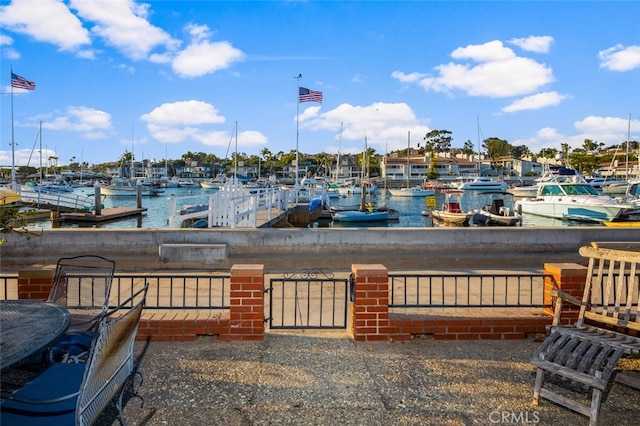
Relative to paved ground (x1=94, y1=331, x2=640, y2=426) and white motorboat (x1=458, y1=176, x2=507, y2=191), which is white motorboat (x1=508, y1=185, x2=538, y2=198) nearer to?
white motorboat (x1=458, y1=176, x2=507, y2=191)

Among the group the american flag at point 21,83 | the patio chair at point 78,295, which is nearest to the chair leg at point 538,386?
the patio chair at point 78,295

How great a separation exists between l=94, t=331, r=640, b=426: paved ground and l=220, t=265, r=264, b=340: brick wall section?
127 mm

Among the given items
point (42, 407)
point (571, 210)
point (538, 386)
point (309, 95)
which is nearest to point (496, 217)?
point (571, 210)

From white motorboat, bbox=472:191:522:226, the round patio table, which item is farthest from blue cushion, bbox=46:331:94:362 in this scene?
white motorboat, bbox=472:191:522:226

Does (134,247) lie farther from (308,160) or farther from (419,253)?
(308,160)

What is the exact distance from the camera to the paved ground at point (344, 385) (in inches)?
141

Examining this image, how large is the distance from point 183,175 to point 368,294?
162 metres

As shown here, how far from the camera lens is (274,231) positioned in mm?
11289

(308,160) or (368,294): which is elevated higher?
(308,160)

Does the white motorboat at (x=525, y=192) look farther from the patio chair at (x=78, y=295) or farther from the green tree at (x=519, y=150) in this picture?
the green tree at (x=519, y=150)

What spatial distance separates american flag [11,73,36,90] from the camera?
29203 millimetres

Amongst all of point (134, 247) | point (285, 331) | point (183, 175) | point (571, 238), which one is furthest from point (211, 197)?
point (183, 175)

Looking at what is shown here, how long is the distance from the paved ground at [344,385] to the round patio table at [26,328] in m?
0.92

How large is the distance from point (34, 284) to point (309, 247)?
22.1 feet
